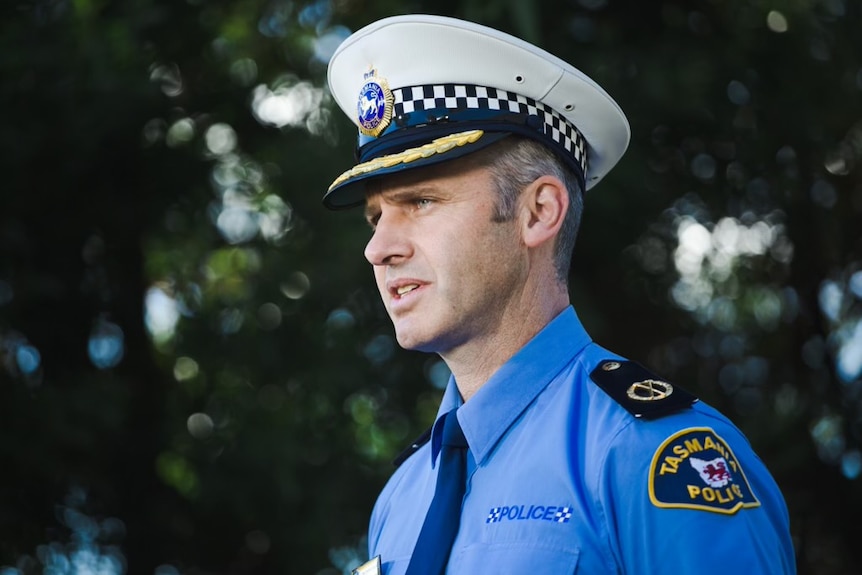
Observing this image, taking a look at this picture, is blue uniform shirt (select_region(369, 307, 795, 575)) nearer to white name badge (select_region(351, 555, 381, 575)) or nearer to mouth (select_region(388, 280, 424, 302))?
white name badge (select_region(351, 555, 381, 575))

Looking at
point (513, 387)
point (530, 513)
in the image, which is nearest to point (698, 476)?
point (530, 513)

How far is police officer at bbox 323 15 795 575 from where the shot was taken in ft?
5.76

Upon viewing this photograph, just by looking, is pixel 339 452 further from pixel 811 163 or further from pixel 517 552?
pixel 517 552

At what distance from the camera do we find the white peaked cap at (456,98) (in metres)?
2.14

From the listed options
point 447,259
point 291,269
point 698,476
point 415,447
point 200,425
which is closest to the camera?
point 698,476

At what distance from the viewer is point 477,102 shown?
2.18 meters

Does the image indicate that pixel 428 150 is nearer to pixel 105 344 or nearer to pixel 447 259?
pixel 447 259

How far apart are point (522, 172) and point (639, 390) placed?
19.5 inches

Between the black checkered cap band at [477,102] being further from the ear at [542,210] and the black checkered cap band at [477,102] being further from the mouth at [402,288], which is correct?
the mouth at [402,288]

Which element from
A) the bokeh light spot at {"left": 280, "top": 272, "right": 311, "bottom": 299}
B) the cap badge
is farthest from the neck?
the bokeh light spot at {"left": 280, "top": 272, "right": 311, "bottom": 299}

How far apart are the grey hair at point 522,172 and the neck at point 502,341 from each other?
9 cm

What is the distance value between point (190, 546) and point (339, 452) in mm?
968

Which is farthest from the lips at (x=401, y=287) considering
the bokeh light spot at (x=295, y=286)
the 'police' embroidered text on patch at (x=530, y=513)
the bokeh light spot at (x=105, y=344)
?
the bokeh light spot at (x=105, y=344)

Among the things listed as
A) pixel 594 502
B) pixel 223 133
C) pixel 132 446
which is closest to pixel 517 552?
pixel 594 502
